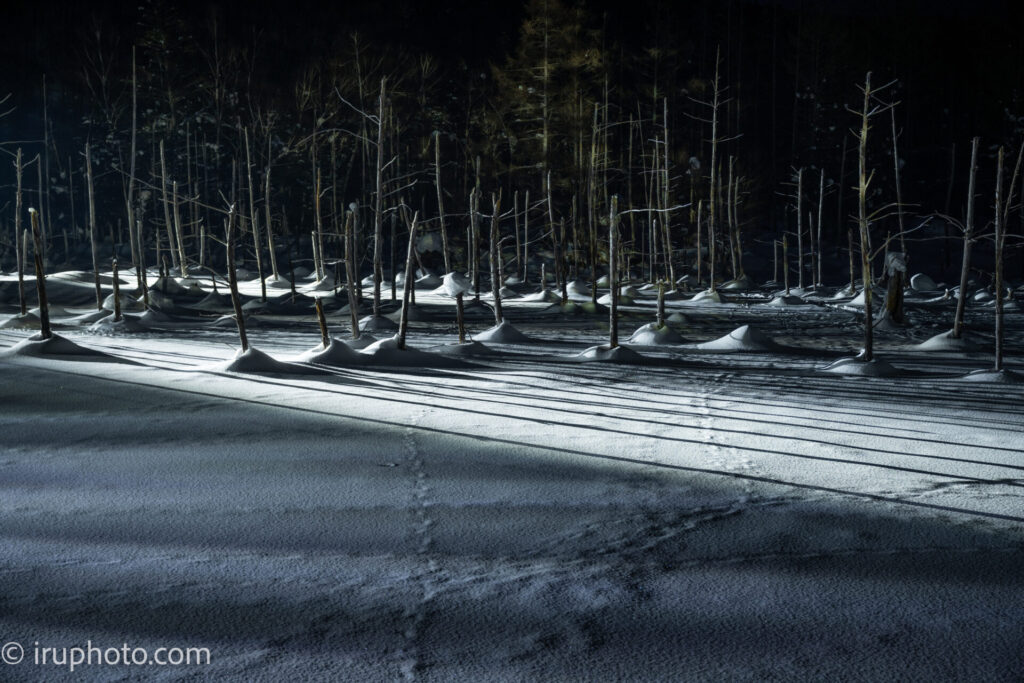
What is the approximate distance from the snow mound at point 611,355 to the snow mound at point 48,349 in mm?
6197

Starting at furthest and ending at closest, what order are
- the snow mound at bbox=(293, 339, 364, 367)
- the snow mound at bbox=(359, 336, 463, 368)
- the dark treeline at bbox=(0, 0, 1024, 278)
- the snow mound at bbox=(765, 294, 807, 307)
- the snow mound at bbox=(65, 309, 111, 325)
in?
1. the dark treeline at bbox=(0, 0, 1024, 278)
2. the snow mound at bbox=(765, 294, 807, 307)
3. the snow mound at bbox=(65, 309, 111, 325)
4. the snow mound at bbox=(359, 336, 463, 368)
5. the snow mound at bbox=(293, 339, 364, 367)

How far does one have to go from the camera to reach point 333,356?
1142 centimetres

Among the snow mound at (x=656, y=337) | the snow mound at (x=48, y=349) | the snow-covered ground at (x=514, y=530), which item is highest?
the snow-covered ground at (x=514, y=530)

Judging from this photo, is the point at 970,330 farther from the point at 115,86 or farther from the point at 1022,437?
the point at 115,86

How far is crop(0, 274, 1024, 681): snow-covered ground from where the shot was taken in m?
3.16

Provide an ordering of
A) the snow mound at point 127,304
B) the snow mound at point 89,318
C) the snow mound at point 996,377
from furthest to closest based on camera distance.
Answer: the snow mound at point 127,304
the snow mound at point 89,318
the snow mound at point 996,377

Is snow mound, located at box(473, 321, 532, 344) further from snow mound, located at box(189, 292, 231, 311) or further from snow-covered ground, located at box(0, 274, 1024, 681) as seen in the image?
snow mound, located at box(189, 292, 231, 311)

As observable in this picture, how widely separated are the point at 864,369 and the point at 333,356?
6323mm

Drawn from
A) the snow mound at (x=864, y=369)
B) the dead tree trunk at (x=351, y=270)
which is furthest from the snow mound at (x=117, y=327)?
the snow mound at (x=864, y=369)

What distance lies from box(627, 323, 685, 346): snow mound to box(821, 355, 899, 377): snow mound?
3.30 meters

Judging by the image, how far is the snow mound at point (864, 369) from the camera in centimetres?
1088

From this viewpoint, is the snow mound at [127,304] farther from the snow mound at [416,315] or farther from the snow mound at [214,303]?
the snow mound at [416,315]

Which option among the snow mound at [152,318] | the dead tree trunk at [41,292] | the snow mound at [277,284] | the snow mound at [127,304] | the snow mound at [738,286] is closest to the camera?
the dead tree trunk at [41,292]

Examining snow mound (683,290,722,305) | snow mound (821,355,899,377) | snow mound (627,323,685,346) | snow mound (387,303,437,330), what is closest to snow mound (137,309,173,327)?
snow mound (387,303,437,330)
